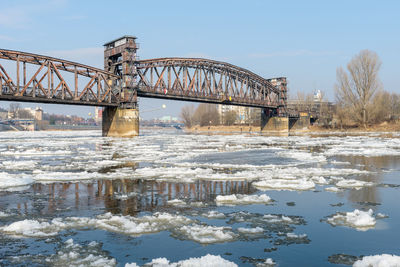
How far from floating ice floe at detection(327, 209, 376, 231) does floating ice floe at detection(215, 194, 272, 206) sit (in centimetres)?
172

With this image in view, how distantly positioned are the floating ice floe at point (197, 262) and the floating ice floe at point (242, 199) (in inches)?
134

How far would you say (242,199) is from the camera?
805 cm

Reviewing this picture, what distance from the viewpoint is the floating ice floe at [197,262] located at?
426cm

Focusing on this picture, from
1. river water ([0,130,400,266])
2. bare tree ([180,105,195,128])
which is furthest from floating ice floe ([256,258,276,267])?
bare tree ([180,105,195,128])

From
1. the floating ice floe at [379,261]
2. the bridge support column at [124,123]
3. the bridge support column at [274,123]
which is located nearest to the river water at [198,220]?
the floating ice floe at [379,261]

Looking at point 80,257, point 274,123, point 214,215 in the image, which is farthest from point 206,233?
point 274,123

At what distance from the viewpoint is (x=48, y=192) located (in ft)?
30.4

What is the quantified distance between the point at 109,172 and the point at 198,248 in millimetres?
8391

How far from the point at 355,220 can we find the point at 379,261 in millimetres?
2040

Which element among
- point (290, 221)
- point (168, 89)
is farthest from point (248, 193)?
point (168, 89)

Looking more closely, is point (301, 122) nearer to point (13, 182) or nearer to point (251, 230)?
point (13, 182)

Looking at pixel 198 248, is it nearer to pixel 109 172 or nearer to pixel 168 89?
pixel 109 172

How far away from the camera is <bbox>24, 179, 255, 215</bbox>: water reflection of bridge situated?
7555 mm

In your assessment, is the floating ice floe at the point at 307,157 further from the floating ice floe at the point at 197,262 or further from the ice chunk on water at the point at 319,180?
the floating ice floe at the point at 197,262
